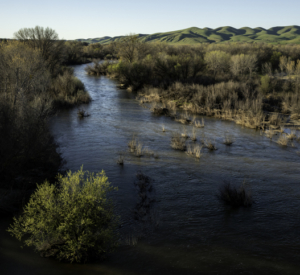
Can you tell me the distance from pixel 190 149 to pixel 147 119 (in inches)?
252

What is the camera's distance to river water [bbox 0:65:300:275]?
5.09m

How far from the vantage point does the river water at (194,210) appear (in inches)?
200

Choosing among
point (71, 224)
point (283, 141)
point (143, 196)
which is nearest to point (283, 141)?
point (283, 141)

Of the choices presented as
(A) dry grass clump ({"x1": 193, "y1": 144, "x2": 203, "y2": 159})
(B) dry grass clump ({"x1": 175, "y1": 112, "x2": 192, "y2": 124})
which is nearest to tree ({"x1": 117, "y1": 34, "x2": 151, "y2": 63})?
(B) dry grass clump ({"x1": 175, "y1": 112, "x2": 192, "y2": 124})

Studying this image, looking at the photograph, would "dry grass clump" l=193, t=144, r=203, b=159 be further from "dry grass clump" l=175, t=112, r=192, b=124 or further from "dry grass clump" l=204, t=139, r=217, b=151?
"dry grass clump" l=175, t=112, r=192, b=124

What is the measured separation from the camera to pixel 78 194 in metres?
4.83

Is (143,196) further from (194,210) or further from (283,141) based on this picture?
(283,141)

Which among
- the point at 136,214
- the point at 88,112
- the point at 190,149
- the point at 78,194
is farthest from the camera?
the point at 88,112

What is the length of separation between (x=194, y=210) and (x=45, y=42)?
23639mm

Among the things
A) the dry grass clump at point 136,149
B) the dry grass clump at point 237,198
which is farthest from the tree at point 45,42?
the dry grass clump at point 237,198

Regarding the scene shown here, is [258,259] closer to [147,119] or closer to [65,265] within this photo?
[65,265]

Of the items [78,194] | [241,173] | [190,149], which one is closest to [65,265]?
[78,194]

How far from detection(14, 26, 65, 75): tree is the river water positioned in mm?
13527

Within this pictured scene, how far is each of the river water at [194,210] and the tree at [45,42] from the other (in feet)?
44.4
